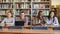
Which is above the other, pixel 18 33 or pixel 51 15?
pixel 51 15

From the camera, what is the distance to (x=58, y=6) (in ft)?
19.8

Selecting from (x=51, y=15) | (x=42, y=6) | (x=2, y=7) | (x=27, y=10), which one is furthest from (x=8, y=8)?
(x=51, y=15)

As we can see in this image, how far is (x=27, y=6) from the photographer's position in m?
6.04

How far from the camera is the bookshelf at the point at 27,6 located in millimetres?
5996

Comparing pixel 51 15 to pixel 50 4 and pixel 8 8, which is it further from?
pixel 8 8

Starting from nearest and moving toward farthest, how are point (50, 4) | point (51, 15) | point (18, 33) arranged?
point (18, 33)
point (51, 15)
point (50, 4)

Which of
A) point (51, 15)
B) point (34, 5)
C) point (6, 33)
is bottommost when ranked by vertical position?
point (6, 33)

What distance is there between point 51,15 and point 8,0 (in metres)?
1.88

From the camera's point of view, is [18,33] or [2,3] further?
[2,3]

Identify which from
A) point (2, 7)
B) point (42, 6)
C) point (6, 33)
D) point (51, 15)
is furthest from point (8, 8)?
point (6, 33)

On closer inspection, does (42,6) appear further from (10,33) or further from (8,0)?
(10,33)

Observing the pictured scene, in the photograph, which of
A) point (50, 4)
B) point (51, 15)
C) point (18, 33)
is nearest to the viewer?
point (18, 33)

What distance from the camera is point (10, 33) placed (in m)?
2.74

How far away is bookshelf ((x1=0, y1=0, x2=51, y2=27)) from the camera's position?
5996mm
